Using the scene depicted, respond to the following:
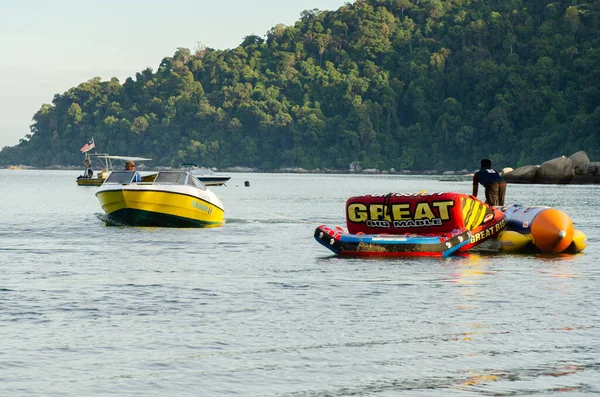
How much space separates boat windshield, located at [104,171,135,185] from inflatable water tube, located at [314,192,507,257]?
11.5 m

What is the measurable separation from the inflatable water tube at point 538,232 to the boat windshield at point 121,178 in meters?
13.9

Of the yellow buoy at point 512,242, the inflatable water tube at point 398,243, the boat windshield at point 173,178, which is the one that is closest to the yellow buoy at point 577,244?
the yellow buoy at point 512,242

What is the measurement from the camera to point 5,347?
43.3ft

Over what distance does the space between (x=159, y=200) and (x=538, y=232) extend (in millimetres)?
13325

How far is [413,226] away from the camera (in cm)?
2578

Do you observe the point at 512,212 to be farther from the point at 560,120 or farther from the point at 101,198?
the point at 560,120

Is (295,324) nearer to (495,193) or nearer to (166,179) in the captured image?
(495,193)

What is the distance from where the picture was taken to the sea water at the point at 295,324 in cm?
1148

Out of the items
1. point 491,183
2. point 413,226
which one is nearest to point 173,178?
point 491,183

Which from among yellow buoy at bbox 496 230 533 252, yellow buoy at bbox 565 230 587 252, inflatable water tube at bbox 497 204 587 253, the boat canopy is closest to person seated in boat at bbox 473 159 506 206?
inflatable water tube at bbox 497 204 587 253

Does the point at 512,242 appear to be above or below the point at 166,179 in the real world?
below

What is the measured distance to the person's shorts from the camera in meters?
28.6

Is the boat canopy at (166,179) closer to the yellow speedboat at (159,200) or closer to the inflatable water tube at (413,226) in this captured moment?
the yellow speedboat at (159,200)

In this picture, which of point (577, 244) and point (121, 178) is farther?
point (121, 178)
